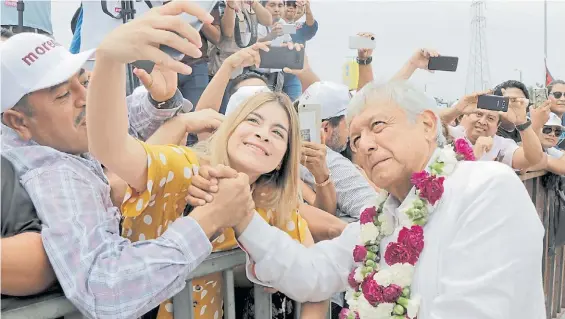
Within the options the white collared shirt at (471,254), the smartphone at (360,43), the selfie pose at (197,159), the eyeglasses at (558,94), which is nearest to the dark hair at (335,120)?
the smartphone at (360,43)

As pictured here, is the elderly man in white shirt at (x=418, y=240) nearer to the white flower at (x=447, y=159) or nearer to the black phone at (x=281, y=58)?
the white flower at (x=447, y=159)

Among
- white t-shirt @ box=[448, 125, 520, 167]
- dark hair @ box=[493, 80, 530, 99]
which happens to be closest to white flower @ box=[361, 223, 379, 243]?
white t-shirt @ box=[448, 125, 520, 167]

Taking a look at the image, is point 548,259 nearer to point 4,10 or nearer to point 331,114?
point 331,114

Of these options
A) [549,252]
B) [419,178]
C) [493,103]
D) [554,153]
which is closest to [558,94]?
[554,153]

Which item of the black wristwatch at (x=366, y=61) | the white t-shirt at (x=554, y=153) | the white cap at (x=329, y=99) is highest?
the black wristwatch at (x=366, y=61)

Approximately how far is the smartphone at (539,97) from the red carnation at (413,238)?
10.2 ft

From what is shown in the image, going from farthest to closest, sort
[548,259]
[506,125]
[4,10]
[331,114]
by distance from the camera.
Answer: [506,125] → [548,259] → [331,114] → [4,10]

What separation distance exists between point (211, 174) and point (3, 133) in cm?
57

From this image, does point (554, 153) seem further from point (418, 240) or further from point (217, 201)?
point (217, 201)

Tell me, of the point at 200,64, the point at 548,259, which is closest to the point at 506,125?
the point at 548,259

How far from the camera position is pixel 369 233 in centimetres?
182

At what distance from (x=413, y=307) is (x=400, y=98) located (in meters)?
0.68

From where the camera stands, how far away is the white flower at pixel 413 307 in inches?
62.3

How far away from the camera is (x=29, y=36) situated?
1429 mm
